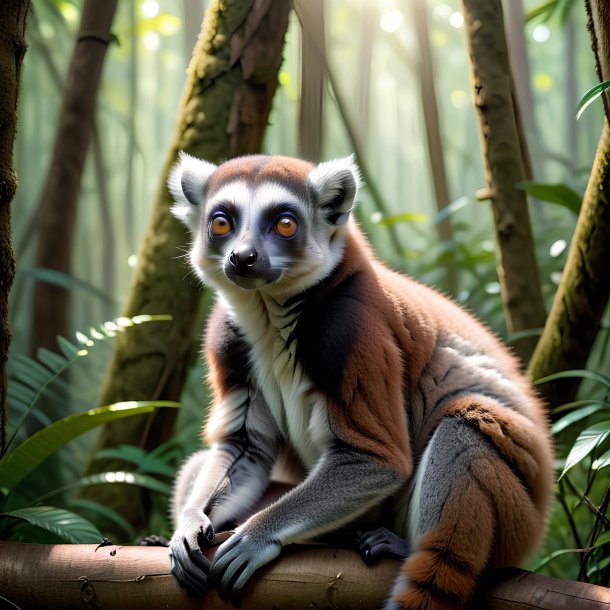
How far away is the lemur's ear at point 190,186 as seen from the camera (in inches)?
163

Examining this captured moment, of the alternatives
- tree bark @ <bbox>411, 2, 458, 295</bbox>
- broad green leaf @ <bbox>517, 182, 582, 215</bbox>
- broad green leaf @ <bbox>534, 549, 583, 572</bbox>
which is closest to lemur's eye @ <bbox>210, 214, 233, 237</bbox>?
broad green leaf @ <bbox>534, 549, 583, 572</bbox>

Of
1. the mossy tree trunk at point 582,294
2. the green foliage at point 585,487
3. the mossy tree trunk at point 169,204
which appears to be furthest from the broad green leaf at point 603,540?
the mossy tree trunk at point 169,204

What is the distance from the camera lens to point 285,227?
3.71 m

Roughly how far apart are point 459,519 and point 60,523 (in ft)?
6.33

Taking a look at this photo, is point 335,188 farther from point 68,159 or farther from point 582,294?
point 68,159

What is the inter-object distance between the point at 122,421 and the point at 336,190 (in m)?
3.14

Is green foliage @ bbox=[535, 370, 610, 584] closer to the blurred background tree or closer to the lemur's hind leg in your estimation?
the blurred background tree

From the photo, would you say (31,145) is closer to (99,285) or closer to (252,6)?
(99,285)

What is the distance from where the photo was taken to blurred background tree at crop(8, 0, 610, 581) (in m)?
6.27

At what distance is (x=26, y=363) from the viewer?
5.63m

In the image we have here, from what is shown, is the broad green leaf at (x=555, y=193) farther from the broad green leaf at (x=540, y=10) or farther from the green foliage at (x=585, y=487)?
the broad green leaf at (x=540, y=10)

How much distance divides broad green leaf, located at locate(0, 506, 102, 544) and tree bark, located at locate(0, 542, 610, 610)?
20cm

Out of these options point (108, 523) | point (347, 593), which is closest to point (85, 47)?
point (108, 523)

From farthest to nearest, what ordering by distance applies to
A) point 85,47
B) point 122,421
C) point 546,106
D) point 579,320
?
1. point 546,106
2. point 85,47
3. point 122,421
4. point 579,320
